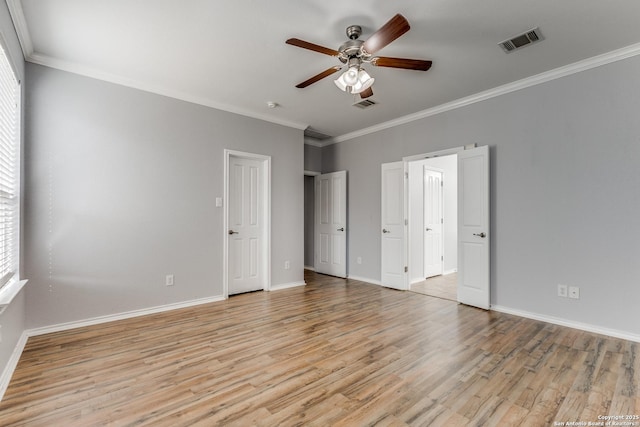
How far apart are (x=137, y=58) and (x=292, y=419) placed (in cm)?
351

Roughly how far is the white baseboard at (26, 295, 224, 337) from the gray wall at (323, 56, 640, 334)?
3880 millimetres

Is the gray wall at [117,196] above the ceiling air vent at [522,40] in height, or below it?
below

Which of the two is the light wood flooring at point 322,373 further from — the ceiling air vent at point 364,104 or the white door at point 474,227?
the ceiling air vent at point 364,104

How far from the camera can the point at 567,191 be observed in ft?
10.6

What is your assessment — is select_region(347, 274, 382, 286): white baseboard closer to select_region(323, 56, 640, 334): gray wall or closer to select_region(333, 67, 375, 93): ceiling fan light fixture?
select_region(323, 56, 640, 334): gray wall

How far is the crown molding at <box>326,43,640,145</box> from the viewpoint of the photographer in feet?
9.53

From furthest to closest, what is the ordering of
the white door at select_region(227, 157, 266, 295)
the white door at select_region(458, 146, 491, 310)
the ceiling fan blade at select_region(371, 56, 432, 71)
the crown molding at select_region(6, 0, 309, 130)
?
the white door at select_region(227, 157, 266, 295), the white door at select_region(458, 146, 491, 310), the ceiling fan blade at select_region(371, 56, 432, 71), the crown molding at select_region(6, 0, 309, 130)

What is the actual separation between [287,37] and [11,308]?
3.20 metres

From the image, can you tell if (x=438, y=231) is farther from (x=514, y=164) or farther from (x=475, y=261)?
(x=514, y=164)

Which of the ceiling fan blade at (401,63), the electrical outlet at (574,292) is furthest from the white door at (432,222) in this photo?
the ceiling fan blade at (401,63)

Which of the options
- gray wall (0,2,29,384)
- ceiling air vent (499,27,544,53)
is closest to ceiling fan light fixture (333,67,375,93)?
ceiling air vent (499,27,544,53)

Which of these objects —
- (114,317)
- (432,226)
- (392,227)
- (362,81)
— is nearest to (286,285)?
(392,227)

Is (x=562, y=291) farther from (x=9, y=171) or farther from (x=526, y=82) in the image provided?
(x=9, y=171)

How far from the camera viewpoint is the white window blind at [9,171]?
86.7 inches
